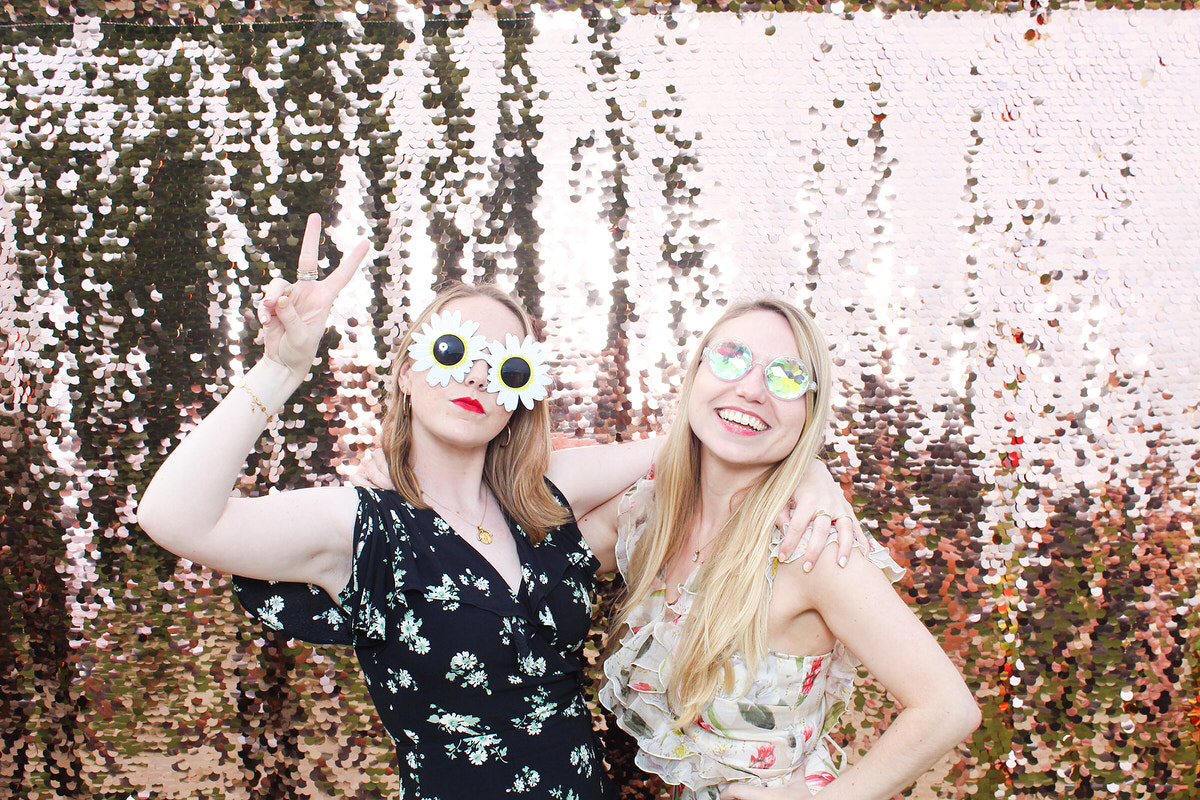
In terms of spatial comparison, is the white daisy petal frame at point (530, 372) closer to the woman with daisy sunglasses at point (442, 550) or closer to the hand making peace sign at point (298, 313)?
the woman with daisy sunglasses at point (442, 550)

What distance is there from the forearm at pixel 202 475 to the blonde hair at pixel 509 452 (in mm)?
321

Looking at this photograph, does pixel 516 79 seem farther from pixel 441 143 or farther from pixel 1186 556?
pixel 1186 556

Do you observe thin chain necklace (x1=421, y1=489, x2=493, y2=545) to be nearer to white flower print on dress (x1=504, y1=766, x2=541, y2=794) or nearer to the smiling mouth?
the smiling mouth

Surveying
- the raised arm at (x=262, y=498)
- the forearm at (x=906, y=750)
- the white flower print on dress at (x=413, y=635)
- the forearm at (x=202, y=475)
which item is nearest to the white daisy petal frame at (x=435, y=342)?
the raised arm at (x=262, y=498)

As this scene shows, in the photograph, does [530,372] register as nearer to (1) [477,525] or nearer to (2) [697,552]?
(1) [477,525]

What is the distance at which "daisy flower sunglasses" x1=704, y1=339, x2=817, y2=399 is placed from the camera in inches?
49.5

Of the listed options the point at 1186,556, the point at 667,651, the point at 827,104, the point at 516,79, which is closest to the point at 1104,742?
the point at 1186,556

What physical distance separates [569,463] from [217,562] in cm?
67

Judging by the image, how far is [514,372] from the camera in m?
1.26

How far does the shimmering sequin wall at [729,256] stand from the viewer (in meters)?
1.70

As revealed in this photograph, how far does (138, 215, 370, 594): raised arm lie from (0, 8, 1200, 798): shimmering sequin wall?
23.7 inches

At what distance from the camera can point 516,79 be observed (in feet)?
5.62

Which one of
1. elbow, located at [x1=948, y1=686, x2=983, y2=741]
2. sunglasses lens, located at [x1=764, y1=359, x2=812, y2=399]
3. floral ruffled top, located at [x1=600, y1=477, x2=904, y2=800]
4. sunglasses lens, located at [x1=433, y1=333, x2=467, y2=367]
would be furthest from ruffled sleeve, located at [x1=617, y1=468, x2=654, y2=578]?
elbow, located at [x1=948, y1=686, x2=983, y2=741]

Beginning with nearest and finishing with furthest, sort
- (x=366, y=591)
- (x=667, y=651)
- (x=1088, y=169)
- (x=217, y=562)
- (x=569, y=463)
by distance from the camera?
(x=217, y=562) → (x=366, y=591) → (x=667, y=651) → (x=569, y=463) → (x=1088, y=169)
